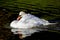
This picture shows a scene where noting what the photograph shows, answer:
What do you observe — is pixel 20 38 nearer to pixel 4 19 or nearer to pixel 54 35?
pixel 54 35

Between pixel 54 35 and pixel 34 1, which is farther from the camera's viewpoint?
pixel 34 1

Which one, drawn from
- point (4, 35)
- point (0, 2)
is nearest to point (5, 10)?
point (0, 2)

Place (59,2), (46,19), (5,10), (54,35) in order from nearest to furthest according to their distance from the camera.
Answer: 1. (54,35)
2. (46,19)
3. (5,10)
4. (59,2)

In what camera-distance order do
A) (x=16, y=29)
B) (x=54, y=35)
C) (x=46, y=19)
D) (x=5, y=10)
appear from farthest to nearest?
(x=5, y=10) → (x=46, y=19) → (x=16, y=29) → (x=54, y=35)

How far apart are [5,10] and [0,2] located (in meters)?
3.30

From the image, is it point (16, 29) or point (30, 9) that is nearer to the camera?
point (16, 29)

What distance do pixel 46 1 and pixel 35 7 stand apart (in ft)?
7.56

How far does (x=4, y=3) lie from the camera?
23922 millimetres

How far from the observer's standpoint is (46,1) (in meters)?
23.7

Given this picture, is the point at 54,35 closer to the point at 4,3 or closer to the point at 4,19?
the point at 4,19

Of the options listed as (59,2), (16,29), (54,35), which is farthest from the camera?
(59,2)

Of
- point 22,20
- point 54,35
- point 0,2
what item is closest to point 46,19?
point 22,20

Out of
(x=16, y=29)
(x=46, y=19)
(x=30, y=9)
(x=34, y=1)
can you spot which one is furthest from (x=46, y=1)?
(x=16, y=29)

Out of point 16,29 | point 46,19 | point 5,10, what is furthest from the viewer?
point 5,10
